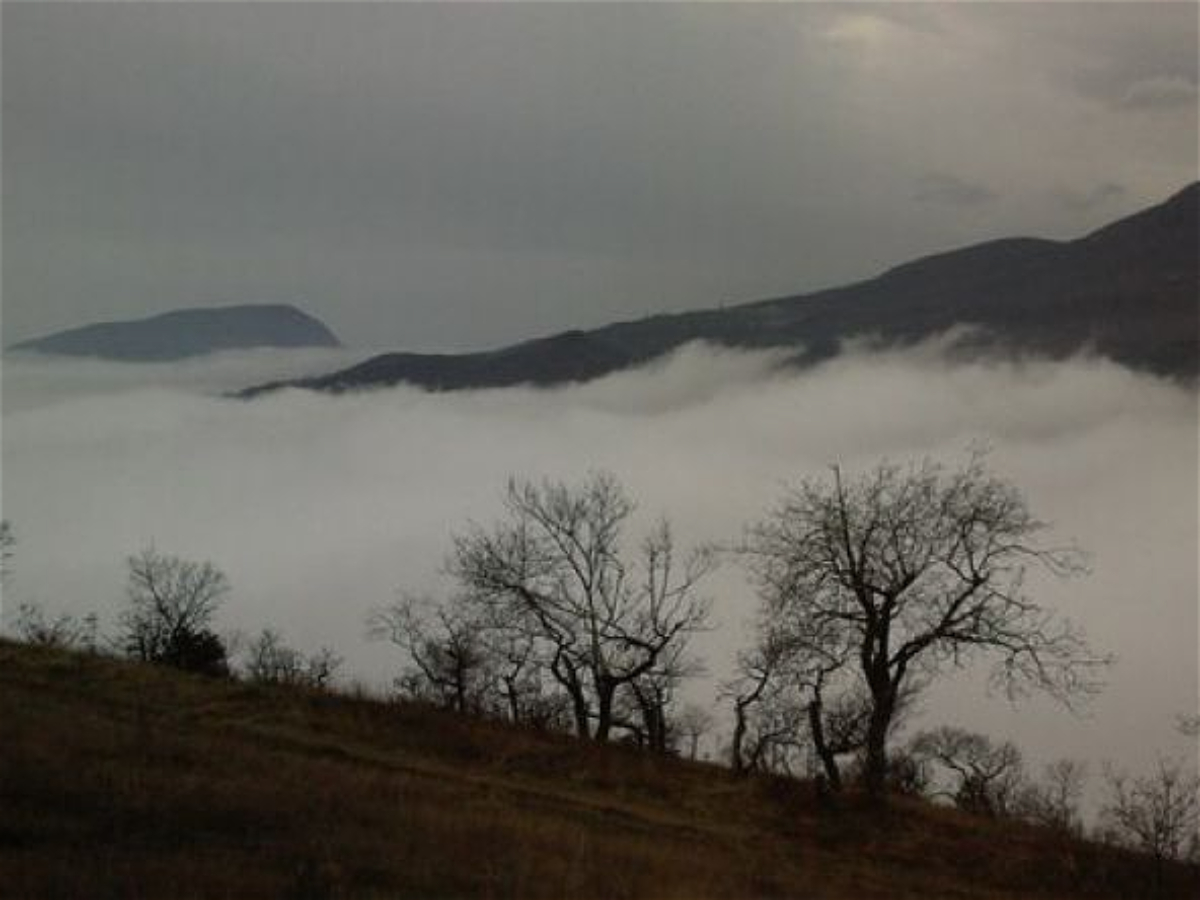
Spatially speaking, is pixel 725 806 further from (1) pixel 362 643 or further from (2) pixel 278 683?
(1) pixel 362 643

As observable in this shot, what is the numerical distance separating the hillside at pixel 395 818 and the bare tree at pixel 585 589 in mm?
10297

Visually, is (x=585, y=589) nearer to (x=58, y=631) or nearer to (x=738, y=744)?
(x=738, y=744)

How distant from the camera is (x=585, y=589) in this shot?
3600cm

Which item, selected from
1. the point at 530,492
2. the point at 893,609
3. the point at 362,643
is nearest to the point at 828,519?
the point at 893,609

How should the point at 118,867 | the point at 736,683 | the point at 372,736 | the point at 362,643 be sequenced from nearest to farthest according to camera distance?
the point at 118,867, the point at 372,736, the point at 736,683, the point at 362,643

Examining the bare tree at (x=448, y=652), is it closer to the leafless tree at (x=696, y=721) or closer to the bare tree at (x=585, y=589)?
the bare tree at (x=585, y=589)

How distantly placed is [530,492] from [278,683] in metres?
14.1

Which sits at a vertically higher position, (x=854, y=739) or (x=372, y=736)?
(x=372, y=736)

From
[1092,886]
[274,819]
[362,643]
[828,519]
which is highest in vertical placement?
[828,519]

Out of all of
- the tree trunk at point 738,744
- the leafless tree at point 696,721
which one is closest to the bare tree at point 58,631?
the tree trunk at point 738,744

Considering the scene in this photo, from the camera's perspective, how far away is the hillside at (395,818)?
1093 centimetres

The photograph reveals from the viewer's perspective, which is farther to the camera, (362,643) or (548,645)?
(362,643)

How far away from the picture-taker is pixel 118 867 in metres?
10.0

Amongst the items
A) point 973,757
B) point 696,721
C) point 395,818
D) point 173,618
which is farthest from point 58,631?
point 973,757
